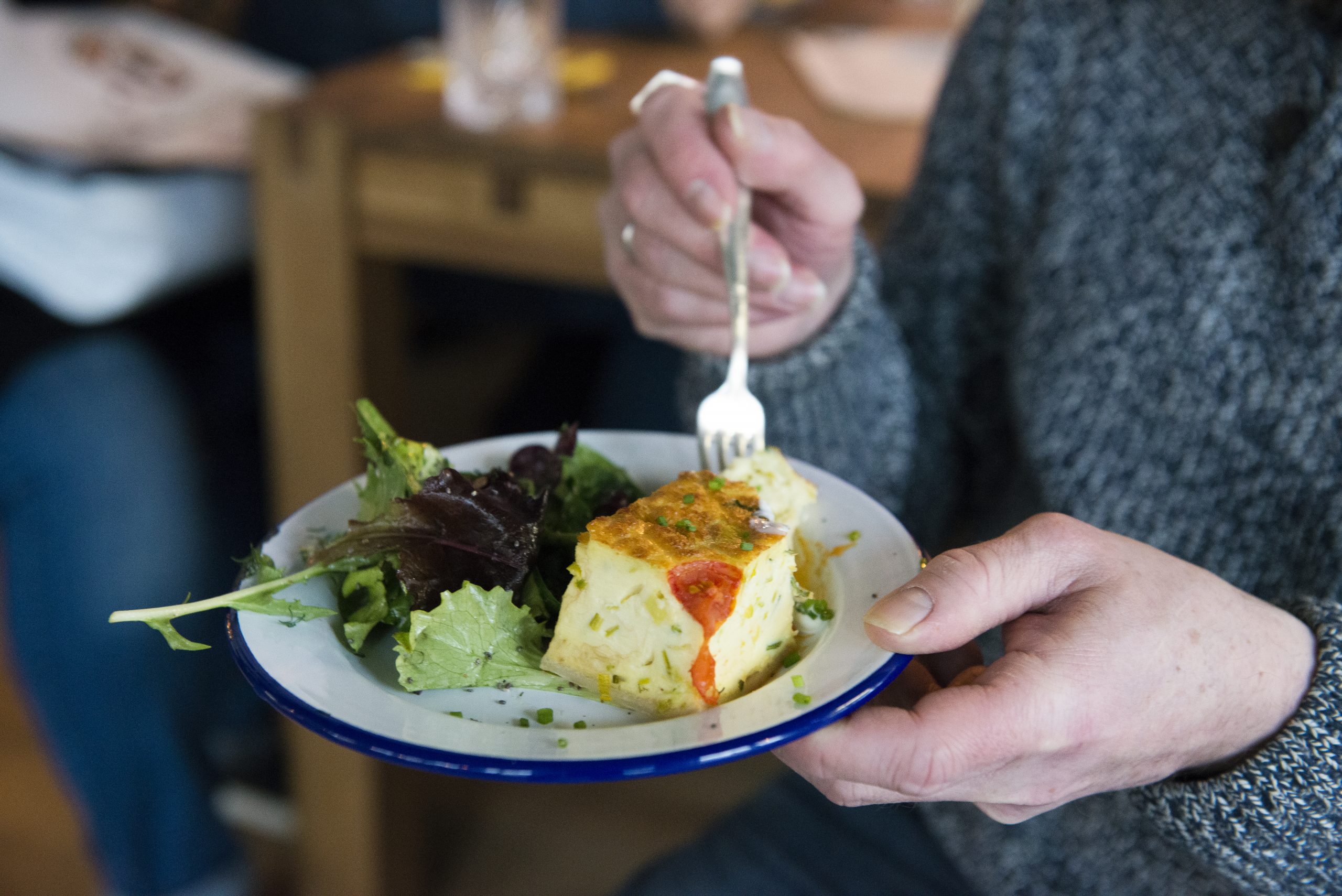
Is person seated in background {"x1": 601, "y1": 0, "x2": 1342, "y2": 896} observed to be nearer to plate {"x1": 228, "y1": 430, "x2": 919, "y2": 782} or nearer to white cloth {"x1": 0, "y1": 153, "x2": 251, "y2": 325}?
plate {"x1": 228, "y1": 430, "x2": 919, "y2": 782}

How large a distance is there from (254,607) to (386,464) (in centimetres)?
13

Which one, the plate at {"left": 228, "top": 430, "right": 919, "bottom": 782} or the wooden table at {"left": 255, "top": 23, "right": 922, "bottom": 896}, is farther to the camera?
the wooden table at {"left": 255, "top": 23, "right": 922, "bottom": 896}

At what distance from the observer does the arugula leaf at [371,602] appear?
604 millimetres

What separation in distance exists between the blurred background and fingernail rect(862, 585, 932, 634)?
2.61 ft

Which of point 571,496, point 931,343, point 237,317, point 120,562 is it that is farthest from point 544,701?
point 237,317

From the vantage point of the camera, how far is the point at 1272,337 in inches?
33.1

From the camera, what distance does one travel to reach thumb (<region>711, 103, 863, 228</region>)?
78 centimetres

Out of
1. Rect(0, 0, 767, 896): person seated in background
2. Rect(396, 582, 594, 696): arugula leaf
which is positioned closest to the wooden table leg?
Rect(0, 0, 767, 896): person seated in background

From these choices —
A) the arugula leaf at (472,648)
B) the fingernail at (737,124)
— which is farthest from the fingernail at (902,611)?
the fingernail at (737,124)

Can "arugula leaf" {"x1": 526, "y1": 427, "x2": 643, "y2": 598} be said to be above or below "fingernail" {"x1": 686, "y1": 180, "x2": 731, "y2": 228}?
below

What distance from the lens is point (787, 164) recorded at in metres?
0.79

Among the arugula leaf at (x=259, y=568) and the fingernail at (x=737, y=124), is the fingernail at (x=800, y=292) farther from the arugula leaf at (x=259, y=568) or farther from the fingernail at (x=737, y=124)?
the arugula leaf at (x=259, y=568)

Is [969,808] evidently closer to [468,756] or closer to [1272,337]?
[1272,337]

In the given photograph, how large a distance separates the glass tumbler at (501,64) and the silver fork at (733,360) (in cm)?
66
